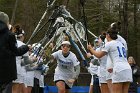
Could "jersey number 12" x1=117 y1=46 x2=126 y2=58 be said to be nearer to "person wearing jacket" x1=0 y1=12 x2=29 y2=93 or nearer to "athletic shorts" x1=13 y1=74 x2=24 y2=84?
"athletic shorts" x1=13 y1=74 x2=24 y2=84

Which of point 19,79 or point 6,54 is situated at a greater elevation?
point 6,54

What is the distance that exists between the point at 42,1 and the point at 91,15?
3.27m

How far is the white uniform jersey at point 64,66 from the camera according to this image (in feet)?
44.5

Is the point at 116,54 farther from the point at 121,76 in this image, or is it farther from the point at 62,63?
the point at 62,63

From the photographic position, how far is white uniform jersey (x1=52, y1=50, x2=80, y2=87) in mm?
13555

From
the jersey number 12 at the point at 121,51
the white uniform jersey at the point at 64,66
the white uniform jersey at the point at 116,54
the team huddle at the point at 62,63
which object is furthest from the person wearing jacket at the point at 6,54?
the white uniform jersey at the point at 64,66

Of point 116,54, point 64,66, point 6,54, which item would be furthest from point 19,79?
point 6,54

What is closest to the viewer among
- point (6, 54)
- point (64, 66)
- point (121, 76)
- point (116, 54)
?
point (6, 54)

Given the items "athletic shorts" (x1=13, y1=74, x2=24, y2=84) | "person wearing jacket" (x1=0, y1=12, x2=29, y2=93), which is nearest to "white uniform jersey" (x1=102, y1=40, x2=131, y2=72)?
"athletic shorts" (x1=13, y1=74, x2=24, y2=84)

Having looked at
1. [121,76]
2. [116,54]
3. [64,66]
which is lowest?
[121,76]

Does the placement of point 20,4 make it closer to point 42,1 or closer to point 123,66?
point 42,1

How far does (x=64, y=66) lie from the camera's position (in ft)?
44.9

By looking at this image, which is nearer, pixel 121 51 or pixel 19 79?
Result: pixel 121 51

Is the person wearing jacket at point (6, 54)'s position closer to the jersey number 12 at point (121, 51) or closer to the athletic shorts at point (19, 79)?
the athletic shorts at point (19, 79)
